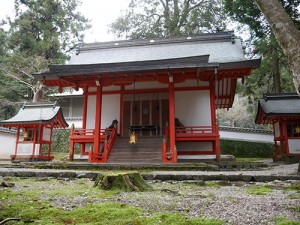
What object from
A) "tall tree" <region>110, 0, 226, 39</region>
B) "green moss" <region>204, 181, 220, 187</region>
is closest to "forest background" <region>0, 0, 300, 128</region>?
"tall tree" <region>110, 0, 226, 39</region>

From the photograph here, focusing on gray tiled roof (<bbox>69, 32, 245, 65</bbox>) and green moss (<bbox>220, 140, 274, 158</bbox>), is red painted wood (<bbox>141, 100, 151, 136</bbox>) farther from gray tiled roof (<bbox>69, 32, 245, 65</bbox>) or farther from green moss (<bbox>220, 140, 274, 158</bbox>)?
green moss (<bbox>220, 140, 274, 158</bbox>)

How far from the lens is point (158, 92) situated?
550 inches

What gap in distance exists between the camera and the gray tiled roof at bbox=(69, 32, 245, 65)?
50.9 feet

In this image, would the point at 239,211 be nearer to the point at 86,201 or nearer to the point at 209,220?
the point at 209,220

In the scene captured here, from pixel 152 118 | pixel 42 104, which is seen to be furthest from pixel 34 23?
pixel 152 118

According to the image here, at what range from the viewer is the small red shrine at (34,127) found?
1471cm

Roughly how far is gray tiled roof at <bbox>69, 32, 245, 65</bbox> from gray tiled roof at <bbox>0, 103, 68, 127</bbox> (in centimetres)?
325

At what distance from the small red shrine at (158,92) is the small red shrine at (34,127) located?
283 centimetres

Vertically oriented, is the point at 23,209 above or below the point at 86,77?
below

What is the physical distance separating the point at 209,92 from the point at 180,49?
4.71 metres

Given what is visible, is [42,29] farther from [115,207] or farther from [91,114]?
[115,207]

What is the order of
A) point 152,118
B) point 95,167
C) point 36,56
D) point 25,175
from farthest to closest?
1. point 36,56
2. point 152,118
3. point 95,167
4. point 25,175

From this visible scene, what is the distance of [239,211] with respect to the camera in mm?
2988

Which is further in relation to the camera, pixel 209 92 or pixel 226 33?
pixel 226 33
